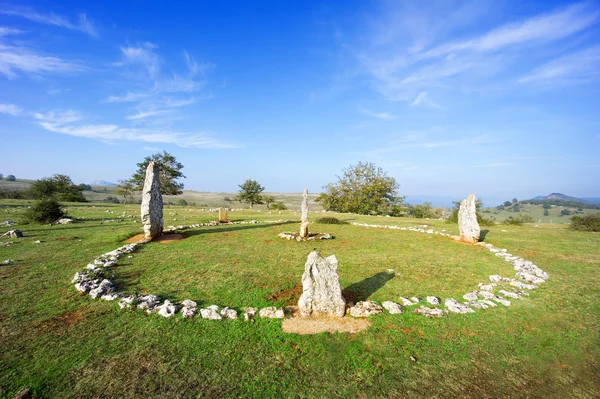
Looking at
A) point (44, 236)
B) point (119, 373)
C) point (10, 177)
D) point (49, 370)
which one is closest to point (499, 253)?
point (119, 373)

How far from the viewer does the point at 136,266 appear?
10812 mm

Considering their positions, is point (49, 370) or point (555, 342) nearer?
point (49, 370)

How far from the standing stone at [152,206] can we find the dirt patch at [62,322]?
8.68m

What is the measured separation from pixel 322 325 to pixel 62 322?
20.7 ft

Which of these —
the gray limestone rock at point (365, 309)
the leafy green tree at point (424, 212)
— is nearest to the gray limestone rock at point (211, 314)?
the gray limestone rock at point (365, 309)

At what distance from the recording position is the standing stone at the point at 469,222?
16278 mm

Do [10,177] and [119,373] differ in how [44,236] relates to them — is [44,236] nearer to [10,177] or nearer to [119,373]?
[119,373]

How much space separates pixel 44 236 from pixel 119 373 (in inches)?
633

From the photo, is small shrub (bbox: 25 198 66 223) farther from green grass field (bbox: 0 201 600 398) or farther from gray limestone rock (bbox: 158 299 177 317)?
gray limestone rock (bbox: 158 299 177 317)

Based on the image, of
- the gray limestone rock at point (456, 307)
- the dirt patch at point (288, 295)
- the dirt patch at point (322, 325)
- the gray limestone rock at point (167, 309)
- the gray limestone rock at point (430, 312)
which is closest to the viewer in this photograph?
the dirt patch at point (322, 325)

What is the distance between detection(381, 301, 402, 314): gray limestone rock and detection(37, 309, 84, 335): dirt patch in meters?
7.90

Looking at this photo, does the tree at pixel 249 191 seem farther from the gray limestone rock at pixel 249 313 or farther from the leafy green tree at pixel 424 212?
the gray limestone rock at pixel 249 313

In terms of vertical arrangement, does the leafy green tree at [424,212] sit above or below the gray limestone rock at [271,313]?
above

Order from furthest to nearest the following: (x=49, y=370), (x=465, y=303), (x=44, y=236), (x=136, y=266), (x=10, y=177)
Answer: (x=10, y=177), (x=44, y=236), (x=136, y=266), (x=465, y=303), (x=49, y=370)
